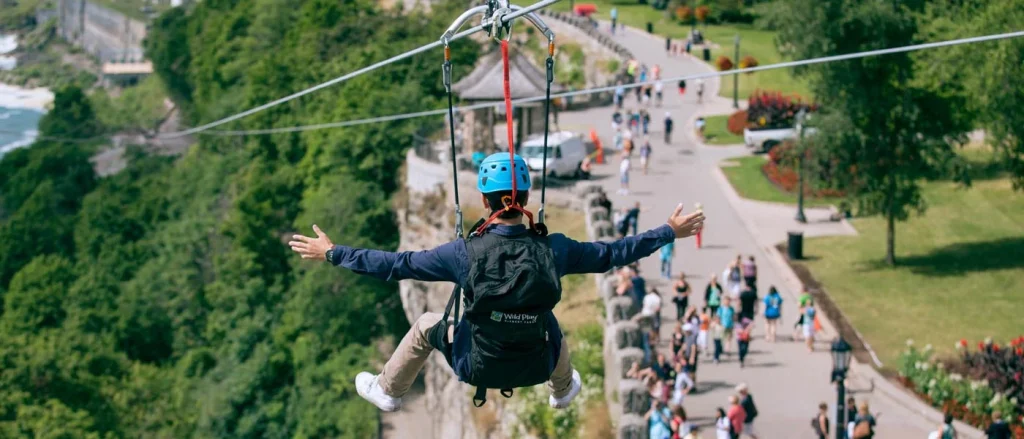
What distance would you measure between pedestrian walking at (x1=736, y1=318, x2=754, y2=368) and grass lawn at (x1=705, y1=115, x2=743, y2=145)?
27.7 meters

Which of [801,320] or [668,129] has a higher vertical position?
[668,129]

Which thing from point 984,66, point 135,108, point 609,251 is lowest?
point 135,108

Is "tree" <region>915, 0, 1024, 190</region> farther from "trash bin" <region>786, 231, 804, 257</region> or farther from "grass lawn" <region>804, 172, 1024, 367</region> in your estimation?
"trash bin" <region>786, 231, 804, 257</region>

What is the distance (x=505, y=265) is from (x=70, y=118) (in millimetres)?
106905

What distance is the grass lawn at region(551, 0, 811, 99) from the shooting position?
220 feet

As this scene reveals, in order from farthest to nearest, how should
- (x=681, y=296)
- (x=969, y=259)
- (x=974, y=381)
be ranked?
(x=969, y=259) → (x=681, y=296) → (x=974, y=381)

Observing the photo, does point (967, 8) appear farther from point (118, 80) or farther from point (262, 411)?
point (118, 80)

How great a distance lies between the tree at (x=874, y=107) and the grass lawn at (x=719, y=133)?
49.7 ft

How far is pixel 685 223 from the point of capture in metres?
A: 10.5

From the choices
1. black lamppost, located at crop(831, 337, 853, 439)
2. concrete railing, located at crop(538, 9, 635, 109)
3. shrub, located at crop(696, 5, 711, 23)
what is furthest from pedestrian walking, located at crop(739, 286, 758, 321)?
shrub, located at crop(696, 5, 711, 23)

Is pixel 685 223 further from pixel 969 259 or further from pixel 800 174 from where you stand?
pixel 800 174

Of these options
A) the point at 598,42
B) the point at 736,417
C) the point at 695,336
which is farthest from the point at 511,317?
the point at 598,42

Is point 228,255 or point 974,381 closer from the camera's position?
point 974,381

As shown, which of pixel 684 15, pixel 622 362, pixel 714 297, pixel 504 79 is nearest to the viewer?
pixel 504 79
